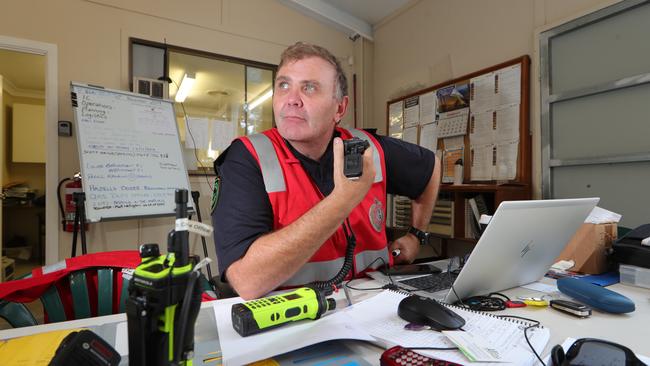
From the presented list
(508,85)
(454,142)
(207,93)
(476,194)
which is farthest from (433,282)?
(207,93)

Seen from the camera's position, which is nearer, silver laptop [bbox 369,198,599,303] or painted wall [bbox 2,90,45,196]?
silver laptop [bbox 369,198,599,303]

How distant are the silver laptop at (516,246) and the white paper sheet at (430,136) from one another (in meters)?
2.20

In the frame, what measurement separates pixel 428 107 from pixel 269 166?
249 cm

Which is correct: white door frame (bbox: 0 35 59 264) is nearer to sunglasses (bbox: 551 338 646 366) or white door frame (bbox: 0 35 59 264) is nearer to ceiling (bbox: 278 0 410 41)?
ceiling (bbox: 278 0 410 41)

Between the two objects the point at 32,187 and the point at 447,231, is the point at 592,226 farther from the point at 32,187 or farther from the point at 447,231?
the point at 32,187

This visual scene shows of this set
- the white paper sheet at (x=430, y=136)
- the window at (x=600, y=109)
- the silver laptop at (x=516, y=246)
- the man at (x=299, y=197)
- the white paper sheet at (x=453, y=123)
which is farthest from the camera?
the white paper sheet at (x=430, y=136)

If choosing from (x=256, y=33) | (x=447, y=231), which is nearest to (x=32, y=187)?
(x=256, y=33)

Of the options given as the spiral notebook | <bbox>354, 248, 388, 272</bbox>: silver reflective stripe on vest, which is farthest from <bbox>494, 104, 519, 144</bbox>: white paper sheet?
the spiral notebook

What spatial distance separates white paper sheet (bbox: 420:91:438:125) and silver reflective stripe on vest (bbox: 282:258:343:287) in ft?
7.82

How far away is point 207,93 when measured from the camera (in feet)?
10.8

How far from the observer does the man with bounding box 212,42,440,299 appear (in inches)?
35.3

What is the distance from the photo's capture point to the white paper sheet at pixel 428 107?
3.14 metres

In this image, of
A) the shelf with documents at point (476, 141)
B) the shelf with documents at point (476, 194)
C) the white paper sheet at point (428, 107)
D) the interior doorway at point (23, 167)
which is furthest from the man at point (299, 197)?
the interior doorway at point (23, 167)

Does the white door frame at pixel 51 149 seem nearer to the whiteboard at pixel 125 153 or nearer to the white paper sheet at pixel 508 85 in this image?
the whiteboard at pixel 125 153
